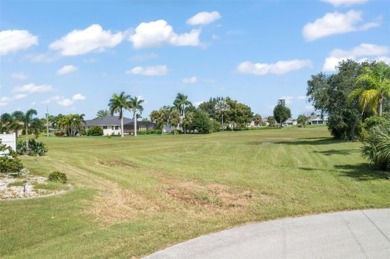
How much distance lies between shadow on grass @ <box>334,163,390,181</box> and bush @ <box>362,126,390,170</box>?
0.41 metres

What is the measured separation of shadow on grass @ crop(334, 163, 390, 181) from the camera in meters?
16.4

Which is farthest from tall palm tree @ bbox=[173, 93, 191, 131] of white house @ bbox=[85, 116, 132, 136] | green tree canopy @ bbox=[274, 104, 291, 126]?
green tree canopy @ bbox=[274, 104, 291, 126]

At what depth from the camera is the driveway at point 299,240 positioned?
24.6 ft

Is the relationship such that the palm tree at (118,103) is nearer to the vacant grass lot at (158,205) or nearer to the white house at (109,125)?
the white house at (109,125)

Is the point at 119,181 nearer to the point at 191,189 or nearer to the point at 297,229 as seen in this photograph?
A: the point at 191,189

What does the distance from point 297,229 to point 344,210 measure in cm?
248

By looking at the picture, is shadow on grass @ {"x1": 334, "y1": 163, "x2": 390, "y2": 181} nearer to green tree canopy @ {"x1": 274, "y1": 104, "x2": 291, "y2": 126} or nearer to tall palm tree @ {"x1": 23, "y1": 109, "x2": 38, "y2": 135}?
tall palm tree @ {"x1": 23, "y1": 109, "x2": 38, "y2": 135}

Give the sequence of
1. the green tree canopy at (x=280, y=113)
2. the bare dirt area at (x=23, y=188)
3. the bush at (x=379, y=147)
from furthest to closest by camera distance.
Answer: the green tree canopy at (x=280, y=113) → the bush at (x=379, y=147) → the bare dirt area at (x=23, y=188)

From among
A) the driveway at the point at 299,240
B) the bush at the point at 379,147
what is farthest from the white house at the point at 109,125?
the driveway at the point at 299,240

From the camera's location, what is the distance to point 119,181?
16.1 metres

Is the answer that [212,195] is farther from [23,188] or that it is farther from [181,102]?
[181,102]

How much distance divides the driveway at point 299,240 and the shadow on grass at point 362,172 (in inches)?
258

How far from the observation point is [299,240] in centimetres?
827

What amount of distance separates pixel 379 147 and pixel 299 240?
37.1 ft
